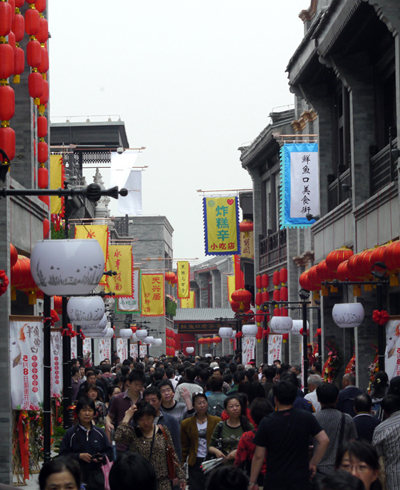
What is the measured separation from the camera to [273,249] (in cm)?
3866

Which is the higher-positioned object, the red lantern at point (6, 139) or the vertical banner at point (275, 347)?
the red lantern at point (6, 139)

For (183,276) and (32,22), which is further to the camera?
(183,276)

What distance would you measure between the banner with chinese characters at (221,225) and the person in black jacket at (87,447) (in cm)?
2803

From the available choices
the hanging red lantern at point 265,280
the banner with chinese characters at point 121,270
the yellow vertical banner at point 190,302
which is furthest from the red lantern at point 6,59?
the yellow vertical banner at point 190,302

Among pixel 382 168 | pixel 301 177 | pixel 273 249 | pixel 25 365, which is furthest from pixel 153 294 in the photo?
pixel 25 365

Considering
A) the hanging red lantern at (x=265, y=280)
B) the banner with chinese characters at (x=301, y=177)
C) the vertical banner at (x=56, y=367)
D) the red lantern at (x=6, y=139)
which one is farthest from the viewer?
the hanging red lantern at (x=265, y=280)

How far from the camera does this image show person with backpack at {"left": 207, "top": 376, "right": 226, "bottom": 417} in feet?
35.7

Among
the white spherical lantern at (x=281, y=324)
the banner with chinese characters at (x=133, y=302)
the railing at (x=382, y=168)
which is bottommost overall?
the white spherical lantern at (x=281, y=324)

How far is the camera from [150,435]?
8.21m

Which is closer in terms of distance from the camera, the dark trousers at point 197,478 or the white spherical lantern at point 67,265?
the dark trousers at point 197,478

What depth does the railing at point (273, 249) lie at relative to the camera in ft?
120

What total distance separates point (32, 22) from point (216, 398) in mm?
7417

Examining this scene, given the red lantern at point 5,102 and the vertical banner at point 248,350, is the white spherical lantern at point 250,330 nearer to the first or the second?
the vertical banner at point 248,350

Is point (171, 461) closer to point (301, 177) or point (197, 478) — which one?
point (197, 478)
